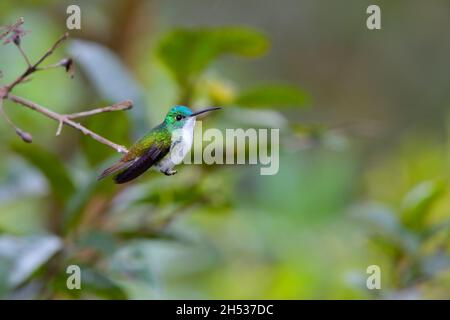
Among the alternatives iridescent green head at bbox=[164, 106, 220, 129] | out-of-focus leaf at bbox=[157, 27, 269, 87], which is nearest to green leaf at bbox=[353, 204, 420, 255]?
out-of-focus leaf at bbox=[157, 27, 269, 87]

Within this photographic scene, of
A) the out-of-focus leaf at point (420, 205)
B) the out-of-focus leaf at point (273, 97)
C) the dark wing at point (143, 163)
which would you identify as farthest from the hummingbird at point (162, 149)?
the out-of-focus leaf at point (420, 205)

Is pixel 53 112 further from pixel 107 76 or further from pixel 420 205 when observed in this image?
pixel 420 205

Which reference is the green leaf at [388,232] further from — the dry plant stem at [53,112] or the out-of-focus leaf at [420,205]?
the dry plant stem at [53,112]

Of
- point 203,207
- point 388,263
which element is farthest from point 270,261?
point 203,207

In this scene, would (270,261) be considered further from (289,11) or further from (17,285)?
(289,11)

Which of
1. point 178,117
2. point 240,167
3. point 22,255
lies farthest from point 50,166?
point 178,117

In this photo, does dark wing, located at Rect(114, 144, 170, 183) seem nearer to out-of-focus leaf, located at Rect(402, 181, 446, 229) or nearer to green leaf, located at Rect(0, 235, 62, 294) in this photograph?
green leaf, located at Rect(0, 235, 62, 294)
